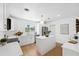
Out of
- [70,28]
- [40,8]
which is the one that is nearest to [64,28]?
[70,28]

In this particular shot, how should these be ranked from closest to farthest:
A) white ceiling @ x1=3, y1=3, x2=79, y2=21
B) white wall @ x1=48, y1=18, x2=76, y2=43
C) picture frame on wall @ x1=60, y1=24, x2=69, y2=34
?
white ceiling @ x1=3, y1=3, x2=79, y2=21, white wall @ x1=48, y1=18, x2=76, y2=43, picture frame on wall @ x1=60, y1=24, x2=69, y2=34

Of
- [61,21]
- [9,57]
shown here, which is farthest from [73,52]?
[61,21]

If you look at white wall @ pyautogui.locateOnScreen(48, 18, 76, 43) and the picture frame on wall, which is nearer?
white wall @ pyautogui.locateOnScreen(48, 18, 76, 43)

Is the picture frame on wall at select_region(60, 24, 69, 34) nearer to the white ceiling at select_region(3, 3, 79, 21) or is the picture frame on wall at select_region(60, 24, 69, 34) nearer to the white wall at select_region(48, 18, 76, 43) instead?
the white wall at select_region(48, 18, 76, 43)

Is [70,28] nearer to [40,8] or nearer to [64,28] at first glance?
[64,28]

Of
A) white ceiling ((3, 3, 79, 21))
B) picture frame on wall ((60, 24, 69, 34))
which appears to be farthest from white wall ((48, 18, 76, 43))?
white ceiling ((3, 3, 79, 21))

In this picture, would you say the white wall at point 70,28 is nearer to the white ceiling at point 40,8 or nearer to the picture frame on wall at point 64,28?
A: the picture frame on wall at point 64,28

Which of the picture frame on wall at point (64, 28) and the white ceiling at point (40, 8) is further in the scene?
the picture frame on wall at point (64, 28)

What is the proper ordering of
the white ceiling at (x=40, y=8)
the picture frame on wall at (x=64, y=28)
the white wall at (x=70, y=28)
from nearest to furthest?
the white ceiling at (x=40, y=8)
the white wall at (x=70, y=28)
the picture frame on wall at (x=64, y=28)

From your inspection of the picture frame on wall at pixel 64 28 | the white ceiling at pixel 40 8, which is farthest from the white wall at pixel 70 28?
the white ceiling at pixel 40 8

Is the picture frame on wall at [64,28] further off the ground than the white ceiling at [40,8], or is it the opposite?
the white ceiling at [40,8]

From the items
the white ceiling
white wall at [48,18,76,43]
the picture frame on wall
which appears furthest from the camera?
the picture frame on wall

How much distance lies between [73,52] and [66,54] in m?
0.19

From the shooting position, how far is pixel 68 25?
537cm
